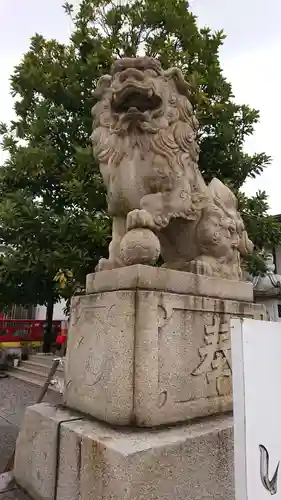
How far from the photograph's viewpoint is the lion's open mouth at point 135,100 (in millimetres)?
2494

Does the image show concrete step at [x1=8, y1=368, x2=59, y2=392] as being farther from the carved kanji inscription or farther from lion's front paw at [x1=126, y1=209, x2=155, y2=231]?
lion's front paw at [x1=126, y1=209, x2=155, y2=231]

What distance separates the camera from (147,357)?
2.05m

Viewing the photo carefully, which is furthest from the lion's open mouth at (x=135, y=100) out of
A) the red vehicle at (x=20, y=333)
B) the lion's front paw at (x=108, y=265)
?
the red vehicle at (x=20, y=333)

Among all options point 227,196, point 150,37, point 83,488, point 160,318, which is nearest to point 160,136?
point 227,196

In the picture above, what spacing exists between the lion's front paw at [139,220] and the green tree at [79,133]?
3477 mm

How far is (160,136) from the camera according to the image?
2627 millimetres

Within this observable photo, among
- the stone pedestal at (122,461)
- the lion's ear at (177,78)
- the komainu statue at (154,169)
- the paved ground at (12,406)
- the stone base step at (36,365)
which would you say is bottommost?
the paved ground at (12,406)

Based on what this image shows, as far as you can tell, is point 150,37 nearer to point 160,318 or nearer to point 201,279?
point 201,279

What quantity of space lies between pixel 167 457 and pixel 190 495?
32cm

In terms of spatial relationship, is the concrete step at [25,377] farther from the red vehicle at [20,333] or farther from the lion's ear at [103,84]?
the lion's ear at [103,84]

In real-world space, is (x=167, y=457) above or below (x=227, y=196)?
below

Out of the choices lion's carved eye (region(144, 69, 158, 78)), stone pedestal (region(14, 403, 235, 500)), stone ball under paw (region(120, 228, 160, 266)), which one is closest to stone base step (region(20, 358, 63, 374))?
stone pedestal (region(14, 403, 235, 500))

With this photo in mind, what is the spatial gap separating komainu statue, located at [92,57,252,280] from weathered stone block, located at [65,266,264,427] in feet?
1.07

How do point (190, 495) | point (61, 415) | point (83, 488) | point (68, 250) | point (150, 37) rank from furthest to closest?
point (150, 37)
point (68, 250)
point (61, 415)
point (190, 495)
point (83, 488)
